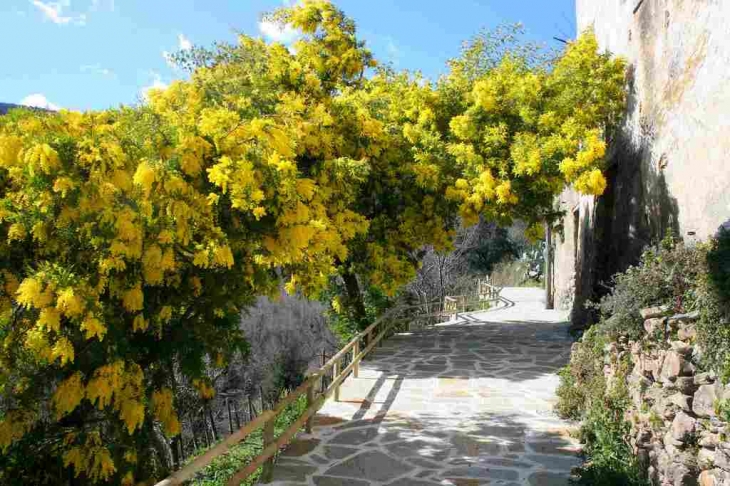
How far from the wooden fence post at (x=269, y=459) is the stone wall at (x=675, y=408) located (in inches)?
131

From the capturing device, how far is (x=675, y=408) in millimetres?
4895

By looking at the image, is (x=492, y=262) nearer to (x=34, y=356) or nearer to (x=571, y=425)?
(x=571, y=425)

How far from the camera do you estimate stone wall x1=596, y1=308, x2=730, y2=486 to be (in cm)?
427

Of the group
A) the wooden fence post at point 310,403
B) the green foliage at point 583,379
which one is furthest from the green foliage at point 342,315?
the green foliage at point 583,379

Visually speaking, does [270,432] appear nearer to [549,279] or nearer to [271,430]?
[271,430]

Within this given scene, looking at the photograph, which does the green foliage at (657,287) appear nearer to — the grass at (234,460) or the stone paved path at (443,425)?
the stone paved path at (443,425)

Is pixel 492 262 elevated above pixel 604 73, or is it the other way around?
pixel 604 73

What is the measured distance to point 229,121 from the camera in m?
4.74

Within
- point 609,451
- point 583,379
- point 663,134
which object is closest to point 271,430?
point 609,451

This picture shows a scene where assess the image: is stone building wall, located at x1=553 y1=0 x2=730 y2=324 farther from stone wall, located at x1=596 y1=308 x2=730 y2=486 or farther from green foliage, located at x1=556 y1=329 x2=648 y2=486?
stone wall, located at x1=596 y1=308 x2=730 y2=486

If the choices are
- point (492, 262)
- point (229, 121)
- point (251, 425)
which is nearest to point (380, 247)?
point (251, 425)

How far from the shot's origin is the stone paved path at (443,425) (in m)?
6.48

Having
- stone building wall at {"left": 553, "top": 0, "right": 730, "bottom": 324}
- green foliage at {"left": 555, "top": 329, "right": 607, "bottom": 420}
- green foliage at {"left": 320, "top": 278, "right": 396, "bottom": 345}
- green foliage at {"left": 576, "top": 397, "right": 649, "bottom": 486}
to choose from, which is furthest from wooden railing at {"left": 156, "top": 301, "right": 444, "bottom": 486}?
stone building wall at {"left": 553, "top": 0, "right": 730, "bottom": 324}

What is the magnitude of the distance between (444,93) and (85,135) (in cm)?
1053
